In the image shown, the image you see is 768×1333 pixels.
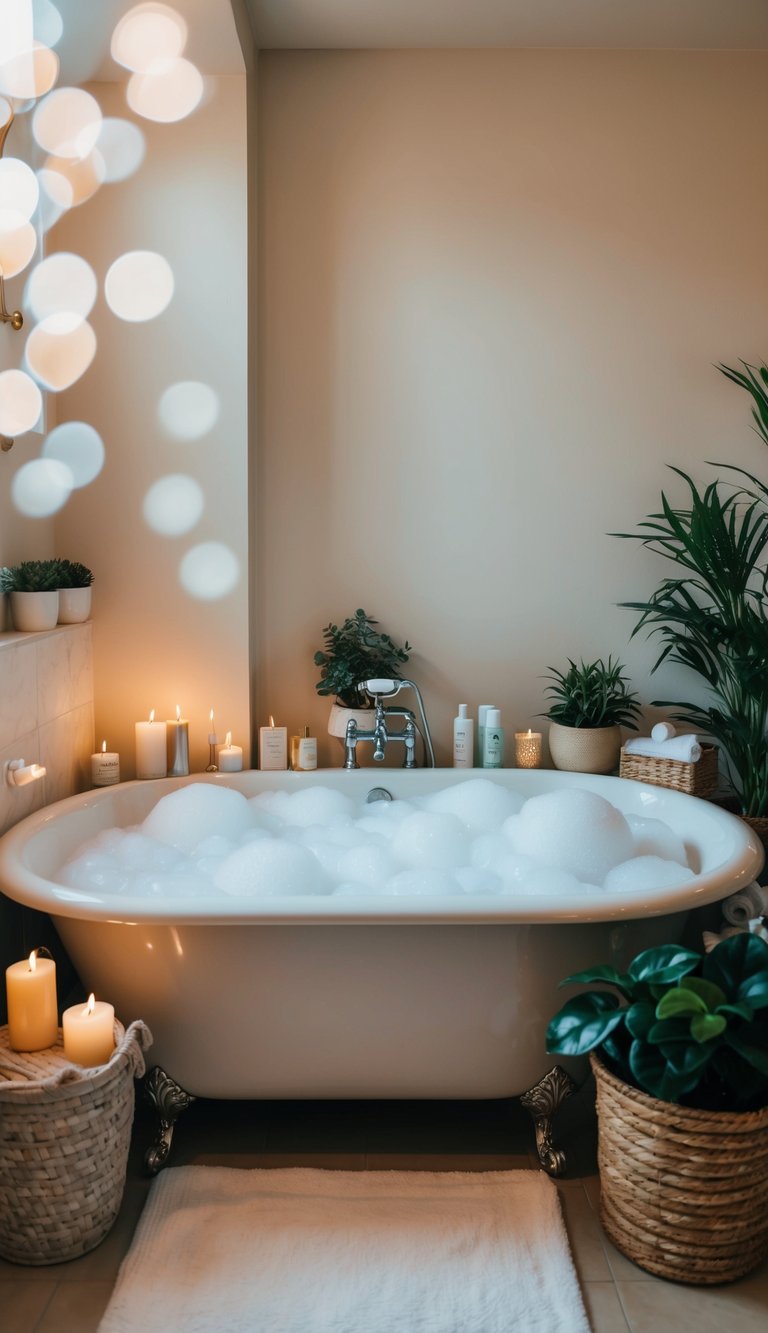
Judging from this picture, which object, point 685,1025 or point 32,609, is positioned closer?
point 685,1025

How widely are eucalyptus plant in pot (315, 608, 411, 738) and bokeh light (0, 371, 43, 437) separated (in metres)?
1.00

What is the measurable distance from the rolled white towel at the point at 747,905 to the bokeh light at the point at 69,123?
8.39 feet

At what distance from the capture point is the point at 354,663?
9.72ft

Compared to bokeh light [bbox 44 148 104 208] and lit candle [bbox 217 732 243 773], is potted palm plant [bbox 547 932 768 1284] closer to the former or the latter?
lit candle [bbox 217 732 243 773]

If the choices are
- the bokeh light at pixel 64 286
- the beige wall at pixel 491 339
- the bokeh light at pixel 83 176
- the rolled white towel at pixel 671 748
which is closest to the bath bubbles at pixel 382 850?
the rolled white towel at pixel 671 748

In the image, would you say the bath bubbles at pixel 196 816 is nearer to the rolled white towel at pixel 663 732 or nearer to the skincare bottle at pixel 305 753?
the skincare bottle at pixel 305 753

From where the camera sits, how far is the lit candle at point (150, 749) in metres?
2.80

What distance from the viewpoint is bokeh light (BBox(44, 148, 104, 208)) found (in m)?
2.77

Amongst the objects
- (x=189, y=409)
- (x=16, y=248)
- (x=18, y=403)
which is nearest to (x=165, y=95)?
(x=16, y=248)

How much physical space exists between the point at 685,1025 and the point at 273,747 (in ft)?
4.92

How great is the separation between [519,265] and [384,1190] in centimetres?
243

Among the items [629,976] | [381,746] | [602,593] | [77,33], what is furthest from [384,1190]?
[77,33]

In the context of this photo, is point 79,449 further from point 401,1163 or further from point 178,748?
point 401,1163

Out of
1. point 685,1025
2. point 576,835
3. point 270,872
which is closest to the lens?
point 685,1025
